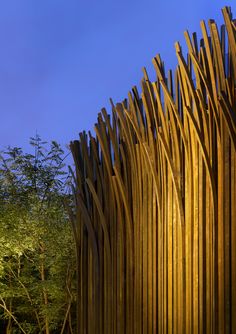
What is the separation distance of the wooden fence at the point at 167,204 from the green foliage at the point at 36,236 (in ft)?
8.22

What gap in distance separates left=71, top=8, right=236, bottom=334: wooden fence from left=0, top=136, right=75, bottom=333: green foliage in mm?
2506

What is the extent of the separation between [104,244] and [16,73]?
4580 centimetres

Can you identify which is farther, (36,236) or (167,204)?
(36,236)

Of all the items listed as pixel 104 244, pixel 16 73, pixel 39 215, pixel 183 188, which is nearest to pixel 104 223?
pixel 104 244

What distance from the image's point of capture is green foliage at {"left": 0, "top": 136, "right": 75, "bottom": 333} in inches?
253

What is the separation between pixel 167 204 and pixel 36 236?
3570mm

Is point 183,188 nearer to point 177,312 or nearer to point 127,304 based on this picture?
point 177,312

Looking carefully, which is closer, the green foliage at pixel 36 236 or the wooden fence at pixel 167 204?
the wooden fence at pixel 167 204

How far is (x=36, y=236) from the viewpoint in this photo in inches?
253

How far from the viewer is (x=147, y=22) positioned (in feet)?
172

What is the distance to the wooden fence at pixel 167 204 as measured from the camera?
2.67 m

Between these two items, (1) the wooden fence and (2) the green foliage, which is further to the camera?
(2) the green foliage

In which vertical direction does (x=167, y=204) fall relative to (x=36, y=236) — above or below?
below

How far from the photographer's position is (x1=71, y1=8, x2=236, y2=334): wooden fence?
2674mm
